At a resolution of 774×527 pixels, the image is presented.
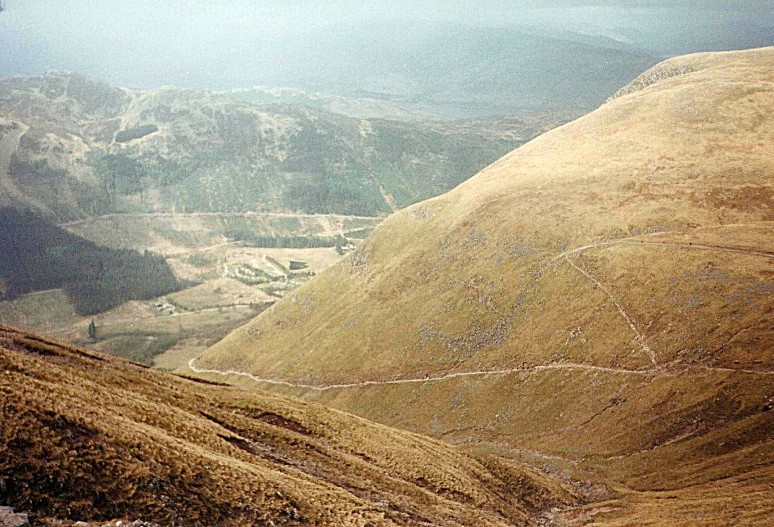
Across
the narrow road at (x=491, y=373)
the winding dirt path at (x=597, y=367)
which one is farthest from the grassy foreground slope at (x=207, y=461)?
the winding dirt path at (x=597, y=367)

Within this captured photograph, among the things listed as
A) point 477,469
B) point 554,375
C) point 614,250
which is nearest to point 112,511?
point 477,469

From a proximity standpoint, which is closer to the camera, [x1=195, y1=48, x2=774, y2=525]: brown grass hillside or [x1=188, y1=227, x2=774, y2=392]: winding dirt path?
[x1=195, y1=48, x2=774, y2=525]: brown grass hillside

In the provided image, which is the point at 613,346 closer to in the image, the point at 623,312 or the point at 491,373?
the point at 623,312

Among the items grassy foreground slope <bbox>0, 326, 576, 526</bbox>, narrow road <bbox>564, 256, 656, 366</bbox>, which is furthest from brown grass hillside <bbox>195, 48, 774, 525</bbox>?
grassy foreground slope <bbox>0, 326, 576, 526</bbox>

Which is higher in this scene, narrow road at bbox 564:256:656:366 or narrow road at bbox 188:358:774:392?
narrow road at bbox 564:256:656:366

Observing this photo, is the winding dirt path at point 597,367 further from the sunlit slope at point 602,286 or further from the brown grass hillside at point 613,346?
the sunlit slope at point 602,286

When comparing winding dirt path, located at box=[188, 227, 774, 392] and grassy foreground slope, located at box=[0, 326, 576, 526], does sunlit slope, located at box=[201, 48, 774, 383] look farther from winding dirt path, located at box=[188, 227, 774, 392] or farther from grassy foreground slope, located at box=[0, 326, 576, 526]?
grassy foreground slope, located at box=[0, 326, 576, 526]

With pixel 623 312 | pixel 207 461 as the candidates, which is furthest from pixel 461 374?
pixel 207 461
